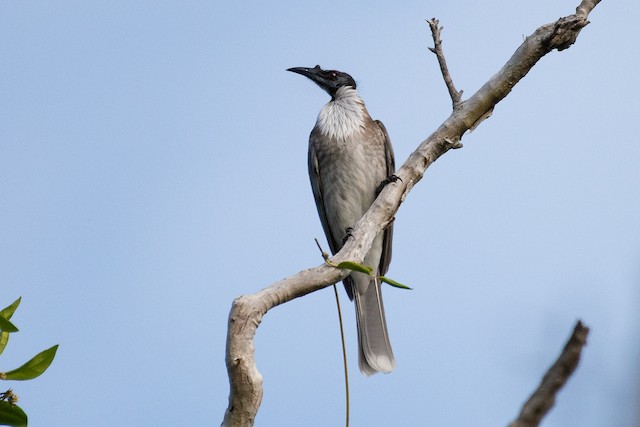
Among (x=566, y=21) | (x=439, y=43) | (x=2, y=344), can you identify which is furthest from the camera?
(x=439, y=43)

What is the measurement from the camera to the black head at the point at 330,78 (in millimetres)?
6578

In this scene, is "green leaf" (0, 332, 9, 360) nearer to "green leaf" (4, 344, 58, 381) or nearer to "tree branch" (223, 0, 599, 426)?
"green leaf" (4, 344, 58, 381)

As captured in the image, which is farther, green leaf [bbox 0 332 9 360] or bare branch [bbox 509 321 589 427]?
green leaf [bbox 0 332 9 360]

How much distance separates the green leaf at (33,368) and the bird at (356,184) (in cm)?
354

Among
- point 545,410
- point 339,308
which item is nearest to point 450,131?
point 339,308

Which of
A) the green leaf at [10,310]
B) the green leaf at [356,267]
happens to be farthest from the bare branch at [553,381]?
the green leaf at [356,267]

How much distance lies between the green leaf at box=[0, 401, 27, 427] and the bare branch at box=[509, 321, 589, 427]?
1.56m

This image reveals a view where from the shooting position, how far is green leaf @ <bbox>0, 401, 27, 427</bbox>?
81.7 inches

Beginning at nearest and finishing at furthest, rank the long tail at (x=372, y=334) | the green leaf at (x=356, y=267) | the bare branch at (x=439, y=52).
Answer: the green leaf at (x=356, y=267)
the bare branch at (x=439, y=52)
the long tail at (x=372, y=334)

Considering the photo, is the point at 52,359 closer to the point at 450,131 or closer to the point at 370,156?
the point at 450,131

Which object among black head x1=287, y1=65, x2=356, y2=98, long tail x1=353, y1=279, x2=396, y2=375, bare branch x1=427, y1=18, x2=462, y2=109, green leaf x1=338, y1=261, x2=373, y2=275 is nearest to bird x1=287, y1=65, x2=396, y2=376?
long tail x1=353, y1=279, x2=396, y2=375

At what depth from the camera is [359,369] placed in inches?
216

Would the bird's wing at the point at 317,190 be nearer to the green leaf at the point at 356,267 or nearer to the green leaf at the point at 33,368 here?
the green leaf at the point at 356,267

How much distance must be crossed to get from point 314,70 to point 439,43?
2731mm
